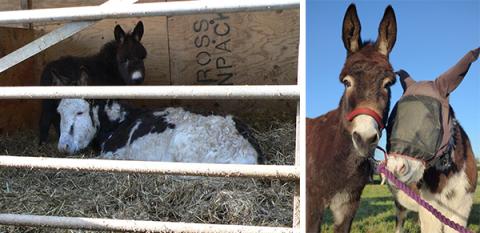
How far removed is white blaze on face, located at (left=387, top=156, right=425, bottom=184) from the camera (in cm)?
212

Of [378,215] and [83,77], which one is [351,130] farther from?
[83,77]

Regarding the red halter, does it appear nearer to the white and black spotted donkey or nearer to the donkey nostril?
the donkey nostril

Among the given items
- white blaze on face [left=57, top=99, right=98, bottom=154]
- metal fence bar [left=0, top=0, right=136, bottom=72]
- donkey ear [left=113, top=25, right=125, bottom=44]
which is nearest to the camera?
metal fence bar [left=0, top=0, right=136, bottom=72]

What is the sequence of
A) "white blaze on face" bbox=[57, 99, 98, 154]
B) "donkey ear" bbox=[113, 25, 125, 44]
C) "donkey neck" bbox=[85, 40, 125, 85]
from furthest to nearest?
"donkey neck" bbox=[85, 40, 125, 85] → "donkey ear" bbox=[113, 25, 125, 44] → "white blaze on face" bbox=[57, 99, 98, 154]

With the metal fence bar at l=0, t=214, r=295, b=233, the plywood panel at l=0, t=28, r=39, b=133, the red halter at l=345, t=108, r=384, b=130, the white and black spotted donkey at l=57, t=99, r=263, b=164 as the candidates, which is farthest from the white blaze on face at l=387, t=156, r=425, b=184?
the plywood panel at l=0, t=28, r=39, b=133

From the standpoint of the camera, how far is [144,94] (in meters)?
2.71

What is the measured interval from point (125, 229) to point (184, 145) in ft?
5.84

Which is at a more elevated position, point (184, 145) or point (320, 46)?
point (320, 46)

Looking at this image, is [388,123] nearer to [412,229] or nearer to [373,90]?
[373,90]

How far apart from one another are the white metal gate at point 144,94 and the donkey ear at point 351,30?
0.48 m

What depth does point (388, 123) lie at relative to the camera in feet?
→ 6.93

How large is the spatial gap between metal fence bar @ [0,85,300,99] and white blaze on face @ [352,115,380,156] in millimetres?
487

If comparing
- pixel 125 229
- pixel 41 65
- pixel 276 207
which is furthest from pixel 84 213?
pixel 41 65

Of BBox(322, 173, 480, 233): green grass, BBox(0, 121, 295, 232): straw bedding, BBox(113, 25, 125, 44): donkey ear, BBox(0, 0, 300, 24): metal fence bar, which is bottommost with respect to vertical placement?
BBox(0, 121, 295, 232): straw bedding
